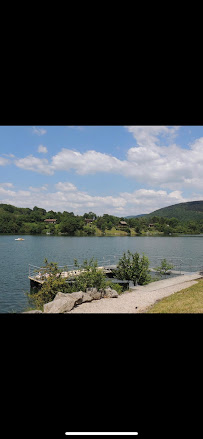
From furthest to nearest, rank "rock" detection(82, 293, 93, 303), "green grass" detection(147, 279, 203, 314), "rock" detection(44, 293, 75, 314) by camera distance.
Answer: "rock" detection(82, 293, 93, 303), "rock" detection(44, 293, 75, 314), "green grass" detection(147, 279, 203, 314)

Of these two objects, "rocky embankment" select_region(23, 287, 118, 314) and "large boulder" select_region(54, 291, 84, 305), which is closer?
"rocky embankment" select_region(23, 287, 118, 314)

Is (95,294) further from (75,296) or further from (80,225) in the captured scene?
(80,225)

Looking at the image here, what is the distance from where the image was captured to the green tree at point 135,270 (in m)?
8.58

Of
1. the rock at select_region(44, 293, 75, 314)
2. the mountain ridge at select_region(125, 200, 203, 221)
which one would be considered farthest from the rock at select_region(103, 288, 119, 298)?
the mountain ridge at select_region(125, 200, 203, 221)

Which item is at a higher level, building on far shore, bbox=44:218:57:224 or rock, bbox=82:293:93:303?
building on far shore, bbox=44:218:57:224

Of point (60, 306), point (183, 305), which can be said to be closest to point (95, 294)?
point (60, 306)

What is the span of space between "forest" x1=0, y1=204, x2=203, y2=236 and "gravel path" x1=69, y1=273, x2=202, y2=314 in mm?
41724

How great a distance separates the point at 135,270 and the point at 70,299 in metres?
3.83

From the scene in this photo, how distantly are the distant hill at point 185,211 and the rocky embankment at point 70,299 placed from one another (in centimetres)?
6287

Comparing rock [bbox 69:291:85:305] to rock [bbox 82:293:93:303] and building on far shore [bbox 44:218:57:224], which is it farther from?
building on far shore [bbox 44:218:57:224]

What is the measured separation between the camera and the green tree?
858cm
